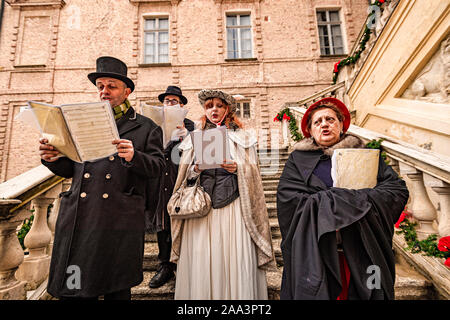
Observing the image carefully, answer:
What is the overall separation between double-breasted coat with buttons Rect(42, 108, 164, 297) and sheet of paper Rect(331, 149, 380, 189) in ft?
3.84

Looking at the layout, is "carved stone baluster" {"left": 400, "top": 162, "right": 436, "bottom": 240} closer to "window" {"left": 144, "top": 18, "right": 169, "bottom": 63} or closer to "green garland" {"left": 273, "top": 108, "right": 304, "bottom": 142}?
"green garland" {"left": 273, "top": 108, "right": 304, "bottom": 142}

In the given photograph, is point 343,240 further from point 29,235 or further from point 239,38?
point 239,38

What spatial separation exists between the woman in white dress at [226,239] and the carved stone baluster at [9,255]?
1197mm

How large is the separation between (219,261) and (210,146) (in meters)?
0.86

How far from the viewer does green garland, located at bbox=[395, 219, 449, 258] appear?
6.56 ft

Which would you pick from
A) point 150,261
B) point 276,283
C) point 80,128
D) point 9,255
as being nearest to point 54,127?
point 80,128

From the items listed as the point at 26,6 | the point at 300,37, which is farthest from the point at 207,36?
the point at 26,6

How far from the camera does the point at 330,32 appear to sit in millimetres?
9164

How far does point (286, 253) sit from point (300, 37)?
9.62 m

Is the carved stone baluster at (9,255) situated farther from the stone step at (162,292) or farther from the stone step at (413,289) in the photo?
the stone step at (413,289)

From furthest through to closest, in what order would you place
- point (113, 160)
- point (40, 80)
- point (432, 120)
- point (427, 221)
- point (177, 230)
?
point (40, 80) < point (432, 120) < point (427, 221) < point (177, 230) < point (113, 160)

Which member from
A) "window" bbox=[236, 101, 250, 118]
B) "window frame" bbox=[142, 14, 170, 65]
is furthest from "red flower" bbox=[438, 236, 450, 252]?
"window frame" bbox=[142, 14, 170, 65]

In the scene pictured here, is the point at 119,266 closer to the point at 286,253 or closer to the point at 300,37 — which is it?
the point at 286,253

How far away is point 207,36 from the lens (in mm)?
8906
